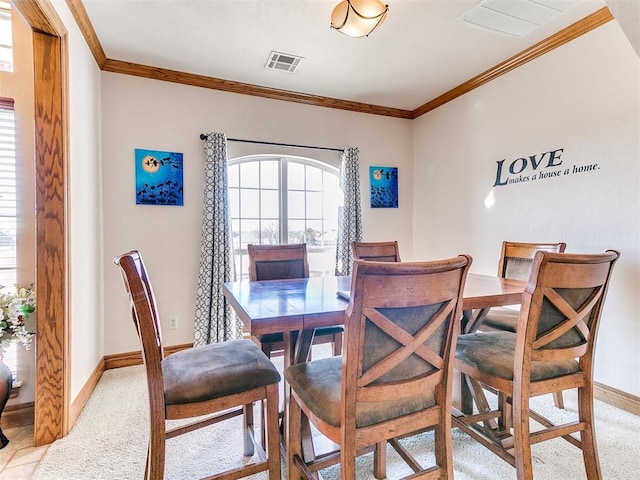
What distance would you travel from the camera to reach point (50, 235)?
1788 mm

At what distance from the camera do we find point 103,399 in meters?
2.28

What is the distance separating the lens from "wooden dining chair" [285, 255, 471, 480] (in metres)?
1.01

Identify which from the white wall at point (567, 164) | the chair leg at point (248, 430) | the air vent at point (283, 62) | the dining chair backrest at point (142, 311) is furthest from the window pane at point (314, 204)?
the dining chair backrest at point (142, 311)

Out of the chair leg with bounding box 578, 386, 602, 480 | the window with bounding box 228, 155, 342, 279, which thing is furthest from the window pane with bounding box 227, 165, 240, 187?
the chair leg with bounding box 578, 386, 602, 480

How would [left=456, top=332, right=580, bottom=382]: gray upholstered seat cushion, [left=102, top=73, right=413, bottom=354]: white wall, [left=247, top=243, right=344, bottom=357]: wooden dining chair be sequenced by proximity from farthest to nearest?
[left=102, top=73, right=413, bottom=354]: white wall, [left=247, top=243, right=344, bottom=357]: wooden dining chair, [left=456, top=332, right=580, bottom=382]: gray upholstered seat cushion

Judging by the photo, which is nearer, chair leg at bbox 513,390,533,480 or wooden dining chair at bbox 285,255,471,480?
wooden dining chair at bbox 285,255,471,480

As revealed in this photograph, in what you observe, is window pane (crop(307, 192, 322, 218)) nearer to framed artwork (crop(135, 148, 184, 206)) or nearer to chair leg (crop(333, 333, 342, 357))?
framed artwork (crop(135, 148, 184, 206))

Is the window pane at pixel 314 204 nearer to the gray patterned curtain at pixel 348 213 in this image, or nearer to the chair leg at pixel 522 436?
the gray patterned curtain at pixel 348 213

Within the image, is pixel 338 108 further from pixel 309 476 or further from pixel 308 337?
pixel 309 476

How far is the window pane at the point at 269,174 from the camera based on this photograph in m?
3.47

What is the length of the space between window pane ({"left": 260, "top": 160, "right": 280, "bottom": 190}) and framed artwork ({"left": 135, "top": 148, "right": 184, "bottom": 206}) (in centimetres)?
80

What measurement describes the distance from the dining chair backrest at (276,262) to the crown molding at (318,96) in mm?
1736

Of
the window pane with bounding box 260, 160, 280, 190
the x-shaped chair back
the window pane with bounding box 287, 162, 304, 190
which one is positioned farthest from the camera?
the window pane with bounding box 287, 162, 304, 190

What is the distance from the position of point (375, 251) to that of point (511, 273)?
1.01 metres
